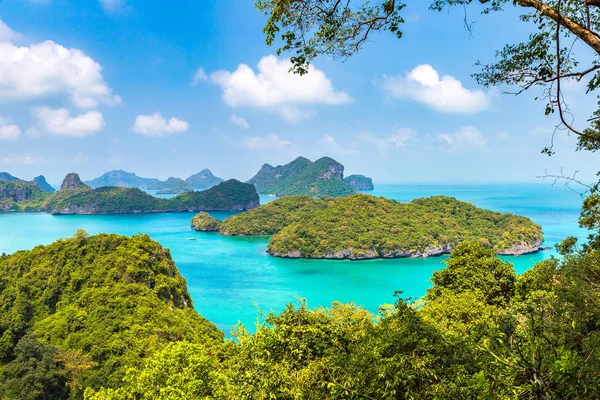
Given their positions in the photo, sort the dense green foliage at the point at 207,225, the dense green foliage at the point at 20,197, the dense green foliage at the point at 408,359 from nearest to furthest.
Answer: the dense green foliage at the point at 408,359 < the dense green foliage at the point at 207,225 < the dense green foliage at the point at 20,197

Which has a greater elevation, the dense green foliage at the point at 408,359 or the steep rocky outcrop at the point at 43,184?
the steep rocky outcrop at the point at 43,184

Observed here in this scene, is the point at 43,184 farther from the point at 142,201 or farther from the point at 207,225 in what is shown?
the point at 207,225

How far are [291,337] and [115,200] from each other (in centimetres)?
10240

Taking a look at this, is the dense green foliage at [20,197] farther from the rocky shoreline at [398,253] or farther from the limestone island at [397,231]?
the rocky shoreline at [398,253]

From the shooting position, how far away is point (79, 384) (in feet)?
39.0

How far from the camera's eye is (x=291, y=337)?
5.76 metres

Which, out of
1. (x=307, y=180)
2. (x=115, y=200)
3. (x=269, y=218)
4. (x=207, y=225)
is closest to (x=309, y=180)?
(x=307, y=180)

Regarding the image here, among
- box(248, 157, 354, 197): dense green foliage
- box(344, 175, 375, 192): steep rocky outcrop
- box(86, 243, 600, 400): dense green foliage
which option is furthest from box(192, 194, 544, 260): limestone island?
box(344, 175, 375, 192): steep rocky outcrop

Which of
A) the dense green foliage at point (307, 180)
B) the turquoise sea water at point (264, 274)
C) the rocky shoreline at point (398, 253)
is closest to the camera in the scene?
the turquoise sea water at point (264, 274)

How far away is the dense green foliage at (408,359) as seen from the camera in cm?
193

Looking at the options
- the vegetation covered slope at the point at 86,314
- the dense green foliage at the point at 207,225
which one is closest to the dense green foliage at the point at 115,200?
the dense green foliage at the point at 207,225

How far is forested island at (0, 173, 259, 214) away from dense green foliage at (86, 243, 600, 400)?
9296 cm

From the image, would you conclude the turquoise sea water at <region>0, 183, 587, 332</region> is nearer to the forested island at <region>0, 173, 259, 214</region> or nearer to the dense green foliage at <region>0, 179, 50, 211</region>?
the forested island at <region>0, 173, 259, 214</region>

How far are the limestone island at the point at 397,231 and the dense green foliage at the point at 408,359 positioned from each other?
118ft
